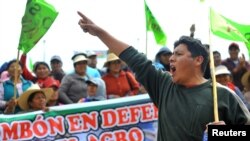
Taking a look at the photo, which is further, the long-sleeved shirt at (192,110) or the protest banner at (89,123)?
the protest banner at (89,123)

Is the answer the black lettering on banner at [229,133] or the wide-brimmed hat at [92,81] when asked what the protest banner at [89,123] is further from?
the black lettering on banner at [229,133]

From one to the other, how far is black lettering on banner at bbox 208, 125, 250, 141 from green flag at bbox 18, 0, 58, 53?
3792 mm

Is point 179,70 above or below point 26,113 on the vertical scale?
above

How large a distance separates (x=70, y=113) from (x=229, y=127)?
3.44 metres

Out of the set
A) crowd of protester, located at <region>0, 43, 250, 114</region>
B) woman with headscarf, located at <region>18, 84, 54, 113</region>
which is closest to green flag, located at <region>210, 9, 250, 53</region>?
crowd of protester, located at <region>0, 43, 250, 114</region>

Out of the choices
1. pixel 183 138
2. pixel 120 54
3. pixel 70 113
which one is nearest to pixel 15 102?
pixel 70 113

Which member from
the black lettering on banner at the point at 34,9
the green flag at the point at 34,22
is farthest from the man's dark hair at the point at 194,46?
the black lettering on banner at the point at 34,9

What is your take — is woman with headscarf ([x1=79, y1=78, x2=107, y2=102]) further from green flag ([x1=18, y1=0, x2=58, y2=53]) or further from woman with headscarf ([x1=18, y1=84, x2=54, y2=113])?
green flag ([x1=18, y1=0, x2=58, y2=53])

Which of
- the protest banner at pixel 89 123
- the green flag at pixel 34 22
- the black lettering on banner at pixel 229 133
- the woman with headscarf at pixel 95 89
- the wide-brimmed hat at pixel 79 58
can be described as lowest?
the protest banner at pixel 89 123

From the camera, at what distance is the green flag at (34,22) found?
21.0ft

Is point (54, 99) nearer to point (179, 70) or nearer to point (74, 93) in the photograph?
point (74, 93)

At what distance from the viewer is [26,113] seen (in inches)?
243

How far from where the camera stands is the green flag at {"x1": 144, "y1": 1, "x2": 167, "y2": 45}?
7368 mm

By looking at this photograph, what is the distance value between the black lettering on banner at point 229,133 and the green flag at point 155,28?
4408mm
